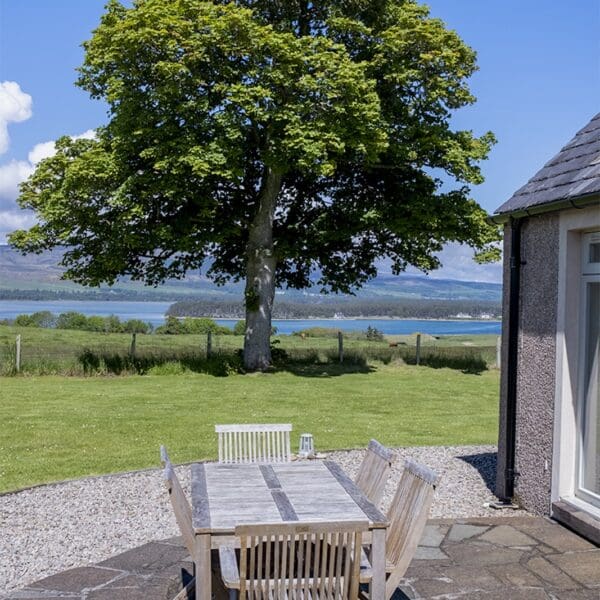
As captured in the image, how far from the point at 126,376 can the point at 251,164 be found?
809 cm

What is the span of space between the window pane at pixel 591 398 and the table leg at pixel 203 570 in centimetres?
408

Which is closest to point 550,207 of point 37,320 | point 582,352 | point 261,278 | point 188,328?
point 582,352

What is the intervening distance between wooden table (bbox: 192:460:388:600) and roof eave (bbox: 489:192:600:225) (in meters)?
3.23

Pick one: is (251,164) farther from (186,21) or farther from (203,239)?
(186,21)

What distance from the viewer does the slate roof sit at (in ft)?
22.6

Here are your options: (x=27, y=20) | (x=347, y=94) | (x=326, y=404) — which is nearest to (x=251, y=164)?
(x=347, y=94)

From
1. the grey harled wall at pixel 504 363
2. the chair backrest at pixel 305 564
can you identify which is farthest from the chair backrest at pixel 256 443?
the chair backrest at pixel 305 564

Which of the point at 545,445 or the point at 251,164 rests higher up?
the point at 251,164

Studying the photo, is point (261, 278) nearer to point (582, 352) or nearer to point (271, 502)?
point (582, 352)

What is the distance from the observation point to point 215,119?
21.1 metres

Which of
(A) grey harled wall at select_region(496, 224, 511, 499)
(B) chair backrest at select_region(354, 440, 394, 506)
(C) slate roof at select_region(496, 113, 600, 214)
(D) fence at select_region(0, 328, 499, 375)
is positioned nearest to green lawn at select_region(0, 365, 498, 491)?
(D) fence at select_region(0, 328, 499, 375)

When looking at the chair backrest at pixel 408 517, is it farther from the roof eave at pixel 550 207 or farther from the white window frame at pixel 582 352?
the roof eave at pixel 550 207

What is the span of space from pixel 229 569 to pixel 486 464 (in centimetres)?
648

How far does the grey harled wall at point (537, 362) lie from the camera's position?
7.33 meters
